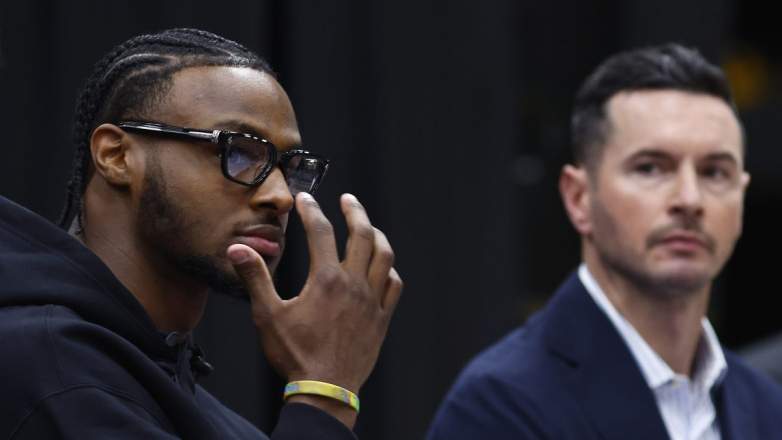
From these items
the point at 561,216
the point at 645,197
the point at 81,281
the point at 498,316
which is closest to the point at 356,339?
the point at 81,281

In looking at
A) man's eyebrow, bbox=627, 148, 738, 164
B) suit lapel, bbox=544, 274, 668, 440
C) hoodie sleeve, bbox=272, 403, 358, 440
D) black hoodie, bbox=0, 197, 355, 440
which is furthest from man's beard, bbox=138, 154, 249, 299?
man's eyebrow, bbox=627, 148, 738, 164

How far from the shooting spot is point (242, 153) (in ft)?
Result: 6.40

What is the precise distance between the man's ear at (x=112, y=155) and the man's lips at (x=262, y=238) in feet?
0.65

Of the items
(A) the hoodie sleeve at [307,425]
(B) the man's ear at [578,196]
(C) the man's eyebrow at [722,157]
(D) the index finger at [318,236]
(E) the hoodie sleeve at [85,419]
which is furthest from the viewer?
(B) the man's ear at [578,196]

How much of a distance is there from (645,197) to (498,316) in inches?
85.2

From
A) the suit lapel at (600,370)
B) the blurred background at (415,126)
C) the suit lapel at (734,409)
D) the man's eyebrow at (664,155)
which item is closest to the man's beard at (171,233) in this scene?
the blurred background at (415,126)

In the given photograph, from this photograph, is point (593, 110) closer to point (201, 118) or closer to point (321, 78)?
point (321, 78)

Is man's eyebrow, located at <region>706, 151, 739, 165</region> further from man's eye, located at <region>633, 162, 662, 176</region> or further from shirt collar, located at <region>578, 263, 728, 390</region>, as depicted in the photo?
shirt collar, located at <region>578, 263, 728, 390</region>

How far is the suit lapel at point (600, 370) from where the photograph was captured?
9.91ft

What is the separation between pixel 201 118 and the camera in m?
1.95

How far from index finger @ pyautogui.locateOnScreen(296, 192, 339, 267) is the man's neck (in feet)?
4.87

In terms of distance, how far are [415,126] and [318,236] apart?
3.08 m

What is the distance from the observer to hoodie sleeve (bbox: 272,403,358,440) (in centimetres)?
177

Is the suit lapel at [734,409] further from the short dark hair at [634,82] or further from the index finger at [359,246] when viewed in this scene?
the index finger at [359,246]
